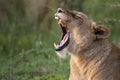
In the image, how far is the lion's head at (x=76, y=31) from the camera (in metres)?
7.73

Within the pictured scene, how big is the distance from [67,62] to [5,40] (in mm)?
2610

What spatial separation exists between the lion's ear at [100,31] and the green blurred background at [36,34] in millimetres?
1656

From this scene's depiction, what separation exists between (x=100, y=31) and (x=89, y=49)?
0.25m

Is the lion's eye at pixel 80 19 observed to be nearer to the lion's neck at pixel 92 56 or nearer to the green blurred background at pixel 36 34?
the lion's neck at pixel 92 56

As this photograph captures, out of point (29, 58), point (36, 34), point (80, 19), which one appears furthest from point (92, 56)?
point (36, 34)

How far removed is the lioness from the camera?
7711 millimetres

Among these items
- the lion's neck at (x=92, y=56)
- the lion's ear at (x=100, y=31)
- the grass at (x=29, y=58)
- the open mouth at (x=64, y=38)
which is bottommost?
the lion's neck at (x=92, y=56)

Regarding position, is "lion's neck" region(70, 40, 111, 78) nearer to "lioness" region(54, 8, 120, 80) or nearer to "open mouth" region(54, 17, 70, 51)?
"lioness" region(54, 8, 120, 80)

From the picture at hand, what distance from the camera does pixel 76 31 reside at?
7770 mm

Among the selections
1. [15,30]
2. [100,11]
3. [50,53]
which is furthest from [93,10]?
[50,53]

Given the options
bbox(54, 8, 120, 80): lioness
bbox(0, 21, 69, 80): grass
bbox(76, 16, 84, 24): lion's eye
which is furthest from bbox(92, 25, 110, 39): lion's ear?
bbox(0, 21, 69, 80): grass

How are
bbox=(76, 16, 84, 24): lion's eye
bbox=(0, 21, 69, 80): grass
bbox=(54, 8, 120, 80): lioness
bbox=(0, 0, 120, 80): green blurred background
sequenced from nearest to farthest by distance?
1. bbox=(54, 8, 120, 80): lioness
2. bbox=(76, 16, 84, 24): lion's eye
3. bbox=(0, 21, 69, 80): grass
4. bbox=(0, 0, 120, 80): green blurred background

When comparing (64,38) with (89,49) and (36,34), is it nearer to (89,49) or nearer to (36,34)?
(89,49)

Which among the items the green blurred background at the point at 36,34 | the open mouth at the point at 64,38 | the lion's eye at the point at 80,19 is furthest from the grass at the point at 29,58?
the lion's eye at the point at 80,19
